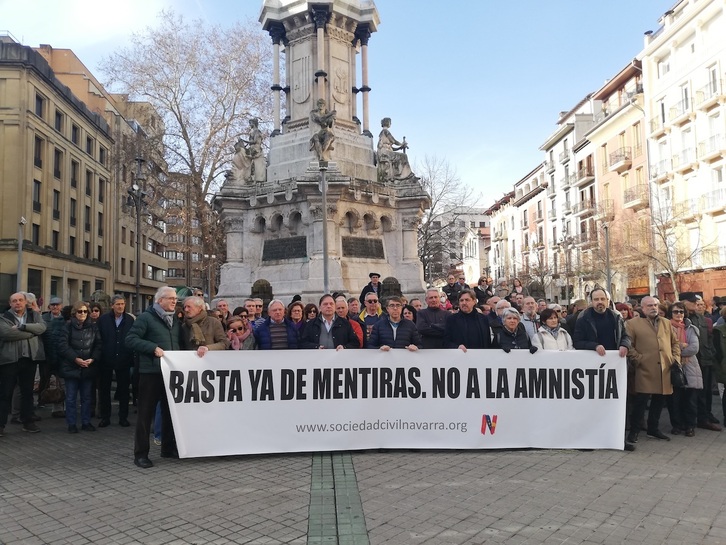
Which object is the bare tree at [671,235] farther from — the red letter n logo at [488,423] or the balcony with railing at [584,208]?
the red letter n logo at [488,423]

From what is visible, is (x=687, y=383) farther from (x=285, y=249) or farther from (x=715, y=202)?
(x=715, y=202)

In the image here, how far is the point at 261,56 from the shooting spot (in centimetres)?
3136

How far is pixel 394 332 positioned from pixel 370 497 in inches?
97.3

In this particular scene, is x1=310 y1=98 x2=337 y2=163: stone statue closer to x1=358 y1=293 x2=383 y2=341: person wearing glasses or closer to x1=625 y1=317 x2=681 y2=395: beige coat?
x1=358 y1=293 x2=383 y2=341: person wearing glasses

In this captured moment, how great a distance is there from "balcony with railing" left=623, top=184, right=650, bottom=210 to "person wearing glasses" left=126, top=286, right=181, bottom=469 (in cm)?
4352

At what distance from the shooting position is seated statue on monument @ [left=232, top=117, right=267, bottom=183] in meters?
16.8

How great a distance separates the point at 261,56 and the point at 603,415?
95.1 ft

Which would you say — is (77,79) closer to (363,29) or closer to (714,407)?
(363,29)

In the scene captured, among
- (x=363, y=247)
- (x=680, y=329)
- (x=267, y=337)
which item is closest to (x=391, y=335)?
(x=267, y=337)

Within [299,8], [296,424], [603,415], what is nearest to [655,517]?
[603,415]

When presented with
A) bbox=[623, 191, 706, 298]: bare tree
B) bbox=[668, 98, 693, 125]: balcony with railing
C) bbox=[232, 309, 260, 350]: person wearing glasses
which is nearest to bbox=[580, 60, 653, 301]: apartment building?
bbox=[623, 191, 706, 298]: bare tree

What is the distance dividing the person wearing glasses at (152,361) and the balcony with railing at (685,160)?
131 feet

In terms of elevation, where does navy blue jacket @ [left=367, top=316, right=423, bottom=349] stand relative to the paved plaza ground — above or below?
above

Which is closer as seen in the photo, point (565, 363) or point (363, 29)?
point (565, 363)
